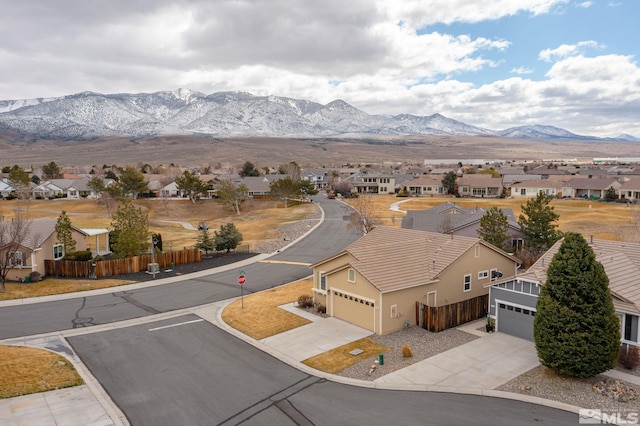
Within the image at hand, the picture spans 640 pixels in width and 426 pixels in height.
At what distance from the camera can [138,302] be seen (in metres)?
32.9

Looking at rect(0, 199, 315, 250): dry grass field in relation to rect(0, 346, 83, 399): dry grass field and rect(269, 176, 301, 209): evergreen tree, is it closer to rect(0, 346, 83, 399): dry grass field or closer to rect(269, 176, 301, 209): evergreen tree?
rect(269, 176, 301, 209): evergreen tree

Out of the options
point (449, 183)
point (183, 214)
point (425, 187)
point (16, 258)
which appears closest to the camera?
point (16, 258)

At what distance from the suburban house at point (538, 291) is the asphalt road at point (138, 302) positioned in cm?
1853

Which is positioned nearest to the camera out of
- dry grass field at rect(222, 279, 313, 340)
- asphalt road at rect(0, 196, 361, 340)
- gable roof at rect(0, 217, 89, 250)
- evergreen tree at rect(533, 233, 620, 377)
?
evergreen tree at rect(533, 233, 620, 377)

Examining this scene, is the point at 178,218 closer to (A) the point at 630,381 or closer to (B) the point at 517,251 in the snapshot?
(B) the point at 517,251

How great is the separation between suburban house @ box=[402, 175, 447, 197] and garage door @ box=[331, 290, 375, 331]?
9666 centimetres

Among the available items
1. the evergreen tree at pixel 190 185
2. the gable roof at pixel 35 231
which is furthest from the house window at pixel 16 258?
the evergreen tree at pixel 190 185

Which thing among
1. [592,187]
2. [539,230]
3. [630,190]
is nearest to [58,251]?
[539,230]

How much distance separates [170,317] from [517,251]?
31.8m

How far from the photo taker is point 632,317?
2073cm

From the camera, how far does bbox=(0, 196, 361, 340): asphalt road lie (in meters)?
28.3

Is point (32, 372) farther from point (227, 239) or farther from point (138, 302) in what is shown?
point (227, 239)

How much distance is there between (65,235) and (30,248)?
4.03 m

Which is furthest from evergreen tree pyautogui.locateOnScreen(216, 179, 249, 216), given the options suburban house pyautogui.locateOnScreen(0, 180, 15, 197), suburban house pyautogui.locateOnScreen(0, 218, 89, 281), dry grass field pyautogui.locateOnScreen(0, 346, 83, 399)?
dry grass field pyautogui.locateOnScreen(0, 346, 83, 399)
